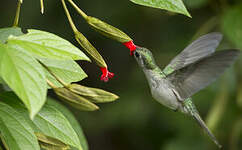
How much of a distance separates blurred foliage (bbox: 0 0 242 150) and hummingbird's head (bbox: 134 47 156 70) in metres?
1.27

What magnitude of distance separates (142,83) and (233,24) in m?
1.15

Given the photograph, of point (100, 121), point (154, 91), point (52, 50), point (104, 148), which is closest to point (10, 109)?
point (52, 50)

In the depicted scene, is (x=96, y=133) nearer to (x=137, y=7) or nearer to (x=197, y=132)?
(x=197, y=132)

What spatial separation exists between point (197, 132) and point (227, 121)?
0.80 ft

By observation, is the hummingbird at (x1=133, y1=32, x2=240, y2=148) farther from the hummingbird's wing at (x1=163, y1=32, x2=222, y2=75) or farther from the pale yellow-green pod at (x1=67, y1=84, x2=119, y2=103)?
the pale yellow-green pod at (x1=67, y1=84, x2=119, y2=103)

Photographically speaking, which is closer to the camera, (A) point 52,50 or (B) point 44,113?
(A) point 52,50

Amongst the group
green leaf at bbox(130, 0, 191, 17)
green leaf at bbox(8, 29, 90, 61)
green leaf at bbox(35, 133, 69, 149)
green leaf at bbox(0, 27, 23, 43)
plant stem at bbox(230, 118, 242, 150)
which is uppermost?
green leaf at bbox(130, 0, 191, 17)

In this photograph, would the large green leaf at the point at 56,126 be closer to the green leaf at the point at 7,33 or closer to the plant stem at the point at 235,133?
the green leaf at the point at 7,33

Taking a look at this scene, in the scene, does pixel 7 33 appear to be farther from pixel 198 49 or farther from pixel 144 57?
pixel 198 49

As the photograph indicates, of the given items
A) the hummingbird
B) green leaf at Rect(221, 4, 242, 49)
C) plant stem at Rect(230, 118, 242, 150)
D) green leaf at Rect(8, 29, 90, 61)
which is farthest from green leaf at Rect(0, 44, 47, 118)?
plant stem at Rect(230, 118, 242, 150)

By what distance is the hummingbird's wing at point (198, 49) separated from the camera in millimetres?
1642

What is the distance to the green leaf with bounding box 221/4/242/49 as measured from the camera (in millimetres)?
2438

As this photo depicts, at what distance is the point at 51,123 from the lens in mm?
1340

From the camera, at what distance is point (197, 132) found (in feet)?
10.8
